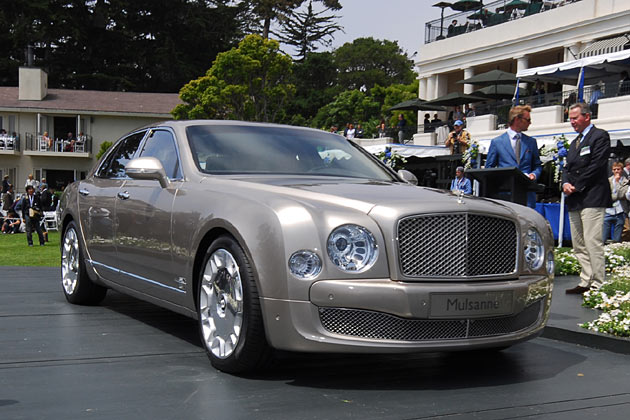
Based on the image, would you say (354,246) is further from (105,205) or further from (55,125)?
(55,125)

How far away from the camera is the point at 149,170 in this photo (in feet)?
18.2

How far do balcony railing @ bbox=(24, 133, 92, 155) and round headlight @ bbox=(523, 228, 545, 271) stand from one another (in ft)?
153

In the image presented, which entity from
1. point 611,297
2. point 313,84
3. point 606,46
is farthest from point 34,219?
point 313,84

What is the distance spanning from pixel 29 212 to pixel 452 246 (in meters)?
18.4

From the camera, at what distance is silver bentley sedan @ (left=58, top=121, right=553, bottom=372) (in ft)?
14.0

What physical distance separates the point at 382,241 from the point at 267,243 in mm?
647

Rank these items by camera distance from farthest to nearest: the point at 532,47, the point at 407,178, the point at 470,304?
the point at 532,47 < the point at 407,178 < the point at 470,304

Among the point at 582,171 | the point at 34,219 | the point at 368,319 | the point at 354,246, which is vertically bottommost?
the point at 34,219

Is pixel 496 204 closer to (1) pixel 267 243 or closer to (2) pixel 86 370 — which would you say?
(1) pixel 267 243

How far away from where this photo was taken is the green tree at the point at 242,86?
143ft

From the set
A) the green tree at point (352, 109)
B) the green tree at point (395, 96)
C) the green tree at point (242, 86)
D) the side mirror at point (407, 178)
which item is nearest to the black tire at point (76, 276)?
the side mirror at point (407, 178)

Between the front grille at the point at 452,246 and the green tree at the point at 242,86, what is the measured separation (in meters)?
39.3

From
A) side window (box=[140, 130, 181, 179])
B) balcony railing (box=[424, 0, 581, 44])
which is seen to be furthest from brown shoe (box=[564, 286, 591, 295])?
balcony railing (box=[424, 0, 581, 44])

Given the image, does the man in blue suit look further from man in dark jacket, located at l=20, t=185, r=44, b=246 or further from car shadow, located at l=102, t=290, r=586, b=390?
man in dark jacket, located at l=20, t=185, r=44, b=246
